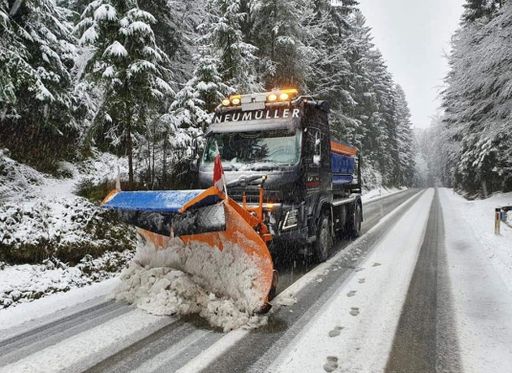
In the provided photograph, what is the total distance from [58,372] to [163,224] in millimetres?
2065

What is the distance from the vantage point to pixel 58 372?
11.0ft

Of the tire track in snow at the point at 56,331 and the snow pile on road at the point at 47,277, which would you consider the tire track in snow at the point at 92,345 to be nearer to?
A: the tire track in snow at the point at 56,331

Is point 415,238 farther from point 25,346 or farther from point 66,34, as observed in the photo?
point 66,34

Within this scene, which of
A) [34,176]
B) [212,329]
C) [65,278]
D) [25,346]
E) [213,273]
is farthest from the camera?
[34,176]

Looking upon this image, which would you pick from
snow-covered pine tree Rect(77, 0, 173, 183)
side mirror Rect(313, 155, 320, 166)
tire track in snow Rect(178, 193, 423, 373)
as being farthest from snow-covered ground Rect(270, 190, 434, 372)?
snow-covered pine tree Rect(77, 0, 173, 183)

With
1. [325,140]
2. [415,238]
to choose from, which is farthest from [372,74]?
[325,140]

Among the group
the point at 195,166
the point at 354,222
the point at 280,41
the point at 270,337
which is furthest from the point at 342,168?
the point at 280,41

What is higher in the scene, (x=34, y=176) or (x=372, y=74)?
(x=372, y=74)

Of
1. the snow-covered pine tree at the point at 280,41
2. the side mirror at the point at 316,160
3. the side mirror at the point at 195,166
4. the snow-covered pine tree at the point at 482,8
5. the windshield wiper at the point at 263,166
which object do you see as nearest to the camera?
the windshield wiper at the point at 263,166

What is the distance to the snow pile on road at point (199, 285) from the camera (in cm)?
448

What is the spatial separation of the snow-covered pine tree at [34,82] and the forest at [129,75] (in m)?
0.03

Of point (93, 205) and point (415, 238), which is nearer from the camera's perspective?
point (93, 205)

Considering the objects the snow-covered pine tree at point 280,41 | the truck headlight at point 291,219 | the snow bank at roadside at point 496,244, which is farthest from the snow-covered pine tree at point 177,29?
the snow bank at roadside at point 496,244

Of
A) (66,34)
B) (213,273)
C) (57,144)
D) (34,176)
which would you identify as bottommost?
(213,273)
